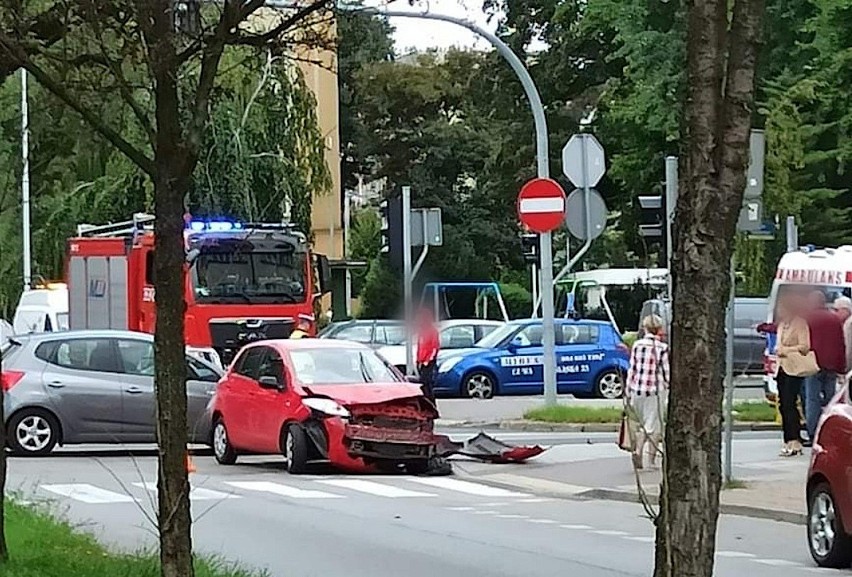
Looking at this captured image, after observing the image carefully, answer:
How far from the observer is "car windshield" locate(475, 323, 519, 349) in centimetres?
3572

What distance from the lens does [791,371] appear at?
20.5 meters

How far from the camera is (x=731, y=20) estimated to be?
539 centimetres

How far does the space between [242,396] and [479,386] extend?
14847 millimetres

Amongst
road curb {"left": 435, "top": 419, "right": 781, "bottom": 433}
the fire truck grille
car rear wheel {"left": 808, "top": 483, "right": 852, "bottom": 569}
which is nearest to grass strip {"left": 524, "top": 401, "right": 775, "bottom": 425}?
road curb {"left": 435, "top": 419, "right": 781, "bottom": 433}

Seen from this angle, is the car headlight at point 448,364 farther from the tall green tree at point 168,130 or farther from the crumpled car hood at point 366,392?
the tall green tree at point 168,130

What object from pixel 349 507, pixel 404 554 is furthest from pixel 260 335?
pixel 404 554

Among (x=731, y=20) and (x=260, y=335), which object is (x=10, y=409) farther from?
(x=731, y=20)

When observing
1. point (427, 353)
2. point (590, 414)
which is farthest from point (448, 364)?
point (427, 353)

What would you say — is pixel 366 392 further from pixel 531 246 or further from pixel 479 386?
pixel 479 386

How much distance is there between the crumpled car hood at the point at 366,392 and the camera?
19.4m

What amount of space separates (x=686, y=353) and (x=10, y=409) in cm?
1739

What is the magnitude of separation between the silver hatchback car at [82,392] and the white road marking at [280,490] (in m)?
3.10

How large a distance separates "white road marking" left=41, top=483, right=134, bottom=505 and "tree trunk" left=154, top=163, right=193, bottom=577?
8989mm

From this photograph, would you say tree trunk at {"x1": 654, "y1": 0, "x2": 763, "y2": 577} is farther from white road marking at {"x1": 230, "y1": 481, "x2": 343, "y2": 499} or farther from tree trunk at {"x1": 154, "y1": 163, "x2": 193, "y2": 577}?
white road marking at {"x1": 230, "y1": 481, "x2": 343, "y2": 499}
